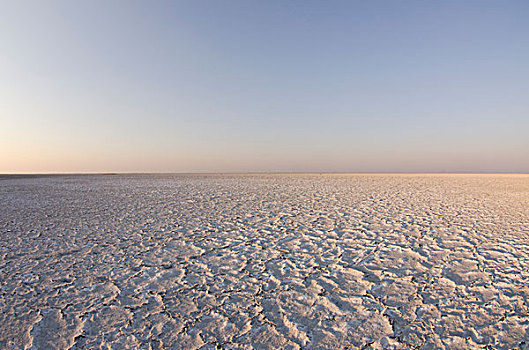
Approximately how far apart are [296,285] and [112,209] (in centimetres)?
564

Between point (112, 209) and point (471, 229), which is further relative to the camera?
point (112, 209)

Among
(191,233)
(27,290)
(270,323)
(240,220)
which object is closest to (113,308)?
(27,290)

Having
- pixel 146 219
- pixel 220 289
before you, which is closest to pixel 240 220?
pixel 146 219

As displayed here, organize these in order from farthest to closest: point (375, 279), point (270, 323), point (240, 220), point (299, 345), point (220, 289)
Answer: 1. point (240, 220)
2. point (375, 279)
3. point (220, 289)
4. point (270, 323)
5. point (299, 345)

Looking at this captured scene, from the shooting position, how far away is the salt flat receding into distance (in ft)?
6.22

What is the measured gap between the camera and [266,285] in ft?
8.46

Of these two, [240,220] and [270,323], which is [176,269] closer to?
[270,323]

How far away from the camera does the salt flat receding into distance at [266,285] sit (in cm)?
190

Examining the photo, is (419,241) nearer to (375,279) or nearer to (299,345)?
(375,279)

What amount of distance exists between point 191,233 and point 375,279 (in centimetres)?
279

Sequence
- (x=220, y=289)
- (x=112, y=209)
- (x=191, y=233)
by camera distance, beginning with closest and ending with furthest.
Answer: (x=220, y=289)
(x=191, y=233)
(x=112, y=209)

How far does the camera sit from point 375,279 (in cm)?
269

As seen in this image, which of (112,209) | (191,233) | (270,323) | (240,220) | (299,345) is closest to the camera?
(299,345)

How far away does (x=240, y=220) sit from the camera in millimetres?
5184
